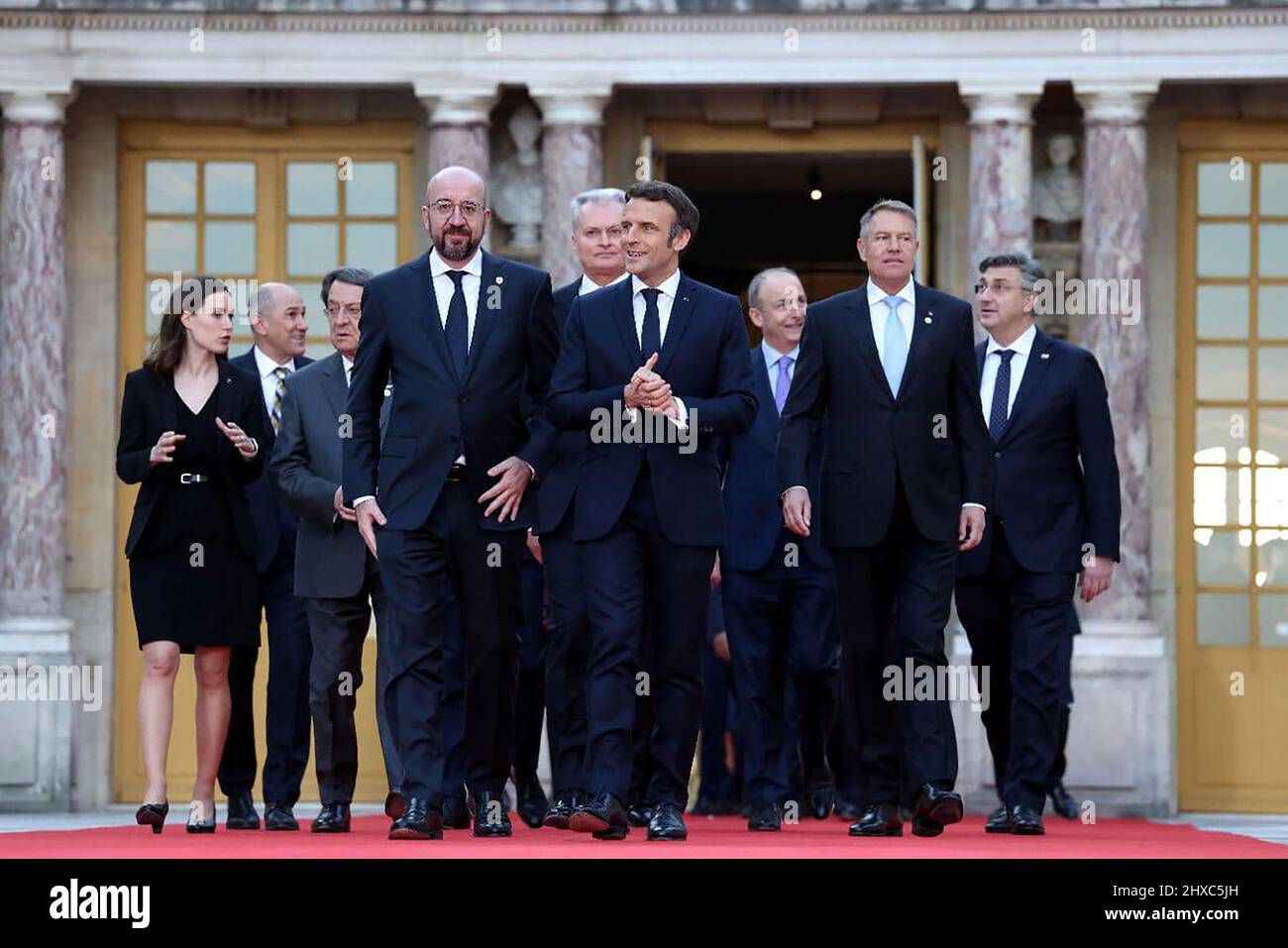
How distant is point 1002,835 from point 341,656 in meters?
2.68

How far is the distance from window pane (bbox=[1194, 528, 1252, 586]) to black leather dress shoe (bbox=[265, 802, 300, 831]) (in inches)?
249

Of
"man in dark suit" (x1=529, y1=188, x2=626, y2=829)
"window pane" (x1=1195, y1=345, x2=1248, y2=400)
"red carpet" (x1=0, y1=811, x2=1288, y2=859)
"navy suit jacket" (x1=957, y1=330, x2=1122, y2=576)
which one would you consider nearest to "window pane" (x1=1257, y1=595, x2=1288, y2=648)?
"window pane" (x1=1195, y1=345, x2=1248, y2=400)

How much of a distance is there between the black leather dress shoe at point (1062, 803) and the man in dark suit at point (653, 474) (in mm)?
4718

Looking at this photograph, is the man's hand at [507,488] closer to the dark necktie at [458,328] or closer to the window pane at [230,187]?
the dark necktie at [458,328]

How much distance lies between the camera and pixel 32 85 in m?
15.6

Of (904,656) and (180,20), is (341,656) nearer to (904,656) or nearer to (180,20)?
(904,656)

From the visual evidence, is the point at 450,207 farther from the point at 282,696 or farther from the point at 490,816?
the point at 282,696

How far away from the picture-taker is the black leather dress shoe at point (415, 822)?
890 cm

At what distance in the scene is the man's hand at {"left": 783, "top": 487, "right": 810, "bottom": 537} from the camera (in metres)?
9.65

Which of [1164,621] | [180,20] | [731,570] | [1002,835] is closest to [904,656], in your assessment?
[1002,835]

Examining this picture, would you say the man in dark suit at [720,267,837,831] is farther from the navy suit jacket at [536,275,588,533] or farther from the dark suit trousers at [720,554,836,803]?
the navy suit jacket at [536,275,588,533]

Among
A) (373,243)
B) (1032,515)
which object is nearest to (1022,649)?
(1032,515)

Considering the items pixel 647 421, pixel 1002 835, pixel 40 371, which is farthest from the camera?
pixel 40 371

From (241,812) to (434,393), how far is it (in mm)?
2980
